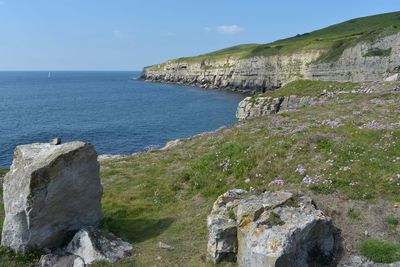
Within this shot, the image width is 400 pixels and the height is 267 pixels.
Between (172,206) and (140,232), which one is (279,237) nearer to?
(140,232)

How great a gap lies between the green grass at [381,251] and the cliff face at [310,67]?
7091cm

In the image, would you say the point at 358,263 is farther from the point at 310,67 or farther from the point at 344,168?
the point at 310,67

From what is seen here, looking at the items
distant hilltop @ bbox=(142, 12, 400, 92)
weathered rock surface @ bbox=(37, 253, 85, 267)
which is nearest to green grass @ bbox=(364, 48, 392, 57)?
distant hilltop @ bbox=(142, 12, 400, 92)

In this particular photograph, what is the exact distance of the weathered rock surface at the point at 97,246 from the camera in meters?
16.3

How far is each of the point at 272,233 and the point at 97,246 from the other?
23.9ft

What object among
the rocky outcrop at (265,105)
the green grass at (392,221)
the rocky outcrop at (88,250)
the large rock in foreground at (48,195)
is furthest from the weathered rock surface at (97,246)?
the rocky outcrop at (265,105)

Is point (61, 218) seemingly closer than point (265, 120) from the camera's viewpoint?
Yes

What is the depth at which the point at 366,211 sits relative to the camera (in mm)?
17766

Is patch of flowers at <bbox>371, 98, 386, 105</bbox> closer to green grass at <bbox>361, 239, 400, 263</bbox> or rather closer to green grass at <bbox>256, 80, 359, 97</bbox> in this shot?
green grass at <bbox>256, 80, 359, 97</bbox>

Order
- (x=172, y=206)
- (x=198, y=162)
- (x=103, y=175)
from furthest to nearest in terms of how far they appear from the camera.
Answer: (x=103, y=175), (x=198, y=162), (x=172, y=206)

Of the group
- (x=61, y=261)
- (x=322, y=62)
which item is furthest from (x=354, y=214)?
(x=322, y=62)

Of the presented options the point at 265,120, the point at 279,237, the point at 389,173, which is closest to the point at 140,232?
the point at 279,237

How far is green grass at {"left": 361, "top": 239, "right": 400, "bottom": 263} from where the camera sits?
14.6m

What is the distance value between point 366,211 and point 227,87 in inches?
6547
